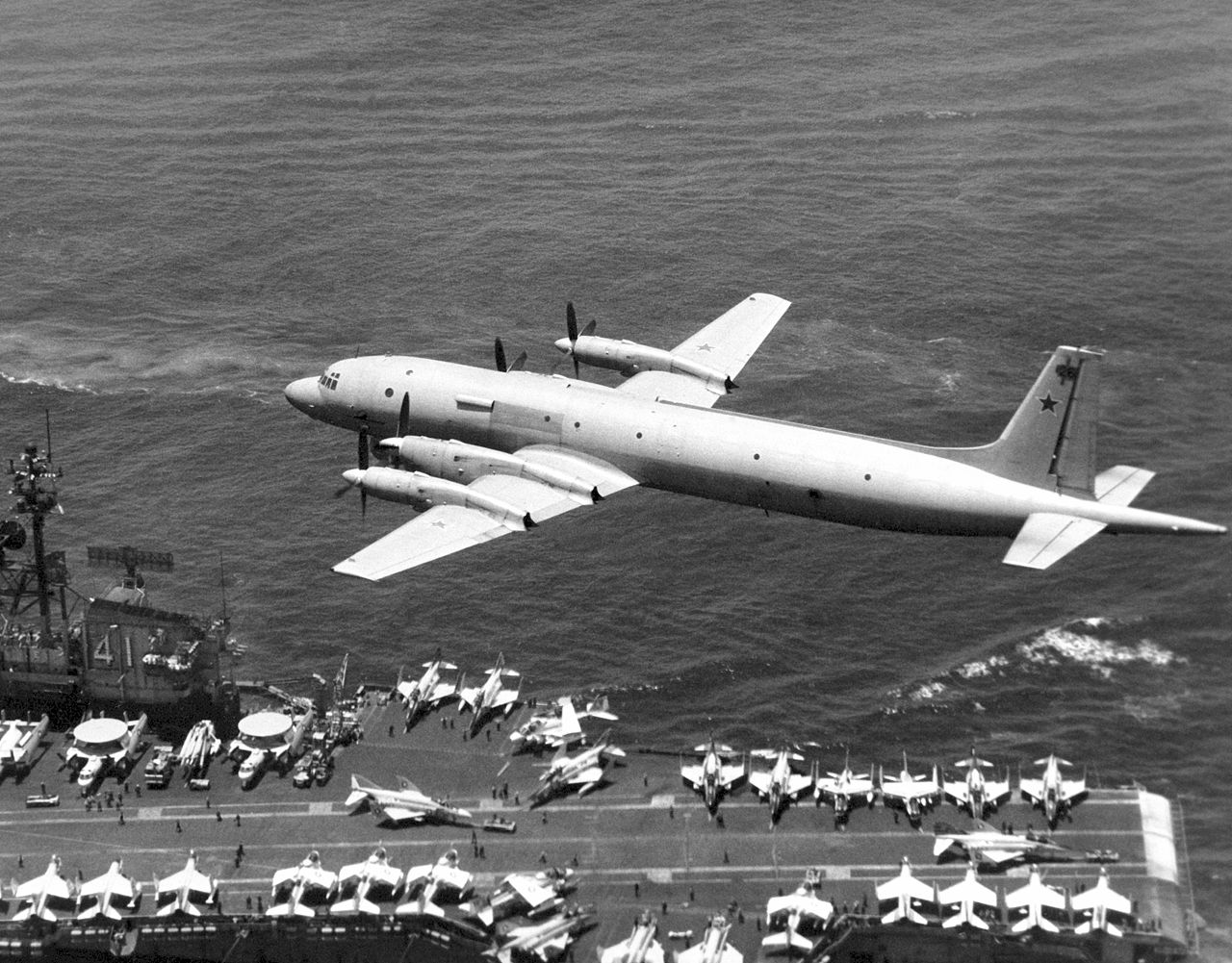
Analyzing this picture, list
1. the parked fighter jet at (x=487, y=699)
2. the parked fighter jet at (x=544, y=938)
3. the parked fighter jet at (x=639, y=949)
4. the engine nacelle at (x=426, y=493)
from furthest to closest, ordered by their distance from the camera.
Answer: the parked fighter jet at (x=487, y=699), the engine nacelle at (x=426, y=493), the parked fighter jet at (x=544, y=938), the parked fighter jet at (x=639, y=949)

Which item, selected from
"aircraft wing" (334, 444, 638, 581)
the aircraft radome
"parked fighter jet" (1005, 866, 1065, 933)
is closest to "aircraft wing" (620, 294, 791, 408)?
the aircraft radome

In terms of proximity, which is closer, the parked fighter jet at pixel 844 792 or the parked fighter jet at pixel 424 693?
the parked fighter jet at pixel 844 792

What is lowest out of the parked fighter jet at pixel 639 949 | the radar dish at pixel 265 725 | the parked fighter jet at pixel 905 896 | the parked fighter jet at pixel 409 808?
the parked fighter jet at pixel 639 949

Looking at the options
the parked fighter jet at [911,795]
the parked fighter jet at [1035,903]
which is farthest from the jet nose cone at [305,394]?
the parked fighter jet at [1035,903]

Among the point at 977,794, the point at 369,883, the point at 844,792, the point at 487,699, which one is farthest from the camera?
the point at 487,699

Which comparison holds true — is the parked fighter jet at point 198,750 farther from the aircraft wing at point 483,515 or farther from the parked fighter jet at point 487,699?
the aircraft wing at point 483,515

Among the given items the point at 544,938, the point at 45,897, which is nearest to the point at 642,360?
the point at 544,938

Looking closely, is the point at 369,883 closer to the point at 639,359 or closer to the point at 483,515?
the point at 483,515
